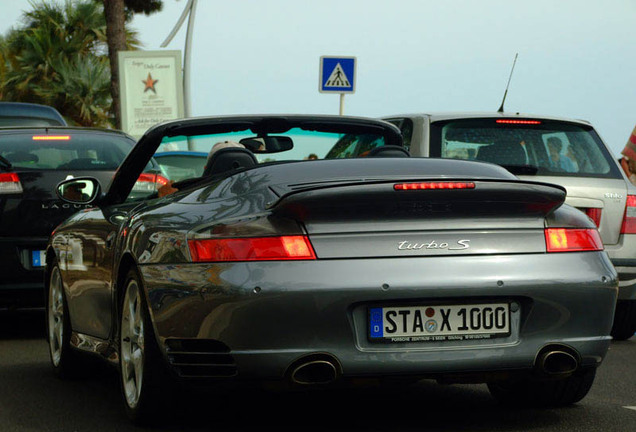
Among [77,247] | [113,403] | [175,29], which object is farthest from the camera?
[175,29]

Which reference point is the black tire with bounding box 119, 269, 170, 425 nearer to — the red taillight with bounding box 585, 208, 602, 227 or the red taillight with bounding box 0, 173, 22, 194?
the red taillight with bounding box 0, 173, 22, 194

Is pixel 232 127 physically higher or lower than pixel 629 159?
higher

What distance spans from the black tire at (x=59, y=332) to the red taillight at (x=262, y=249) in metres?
2.52

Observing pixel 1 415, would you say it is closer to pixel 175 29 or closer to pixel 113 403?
pixel 113 403

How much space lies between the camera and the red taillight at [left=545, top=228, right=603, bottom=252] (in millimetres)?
5348

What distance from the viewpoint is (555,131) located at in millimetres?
10008

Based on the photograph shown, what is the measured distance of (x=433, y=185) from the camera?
521 cm

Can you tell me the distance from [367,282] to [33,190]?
5614 millimetres

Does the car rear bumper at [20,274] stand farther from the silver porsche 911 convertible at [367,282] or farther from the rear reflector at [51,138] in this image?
the silver porsche 911 convertible at [367,282]

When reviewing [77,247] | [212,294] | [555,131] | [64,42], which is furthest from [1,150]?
[64,42]

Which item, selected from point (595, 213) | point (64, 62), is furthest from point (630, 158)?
point (64, 62)

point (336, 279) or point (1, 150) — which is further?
point (1, 150)

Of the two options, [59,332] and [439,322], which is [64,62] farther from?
[439,322]

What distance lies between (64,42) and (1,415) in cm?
4679
